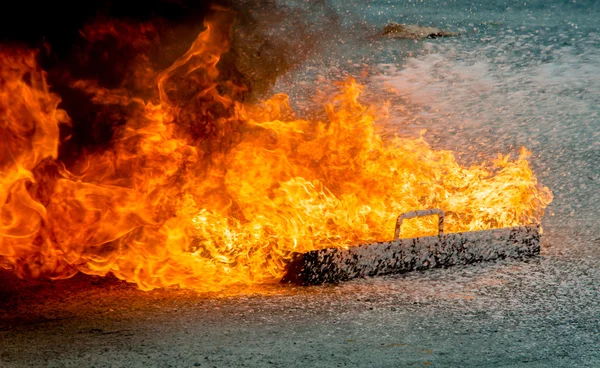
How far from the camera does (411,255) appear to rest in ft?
16.3

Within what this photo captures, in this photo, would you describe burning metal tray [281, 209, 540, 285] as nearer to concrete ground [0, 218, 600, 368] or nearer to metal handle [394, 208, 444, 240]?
metal handle [394, 208, 444, 240]

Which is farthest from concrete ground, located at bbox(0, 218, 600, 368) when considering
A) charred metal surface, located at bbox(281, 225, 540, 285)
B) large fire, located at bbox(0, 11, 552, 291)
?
large fire, located at bbox(0, 11, 552, 291)

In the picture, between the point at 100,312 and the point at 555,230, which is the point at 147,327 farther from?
the point at 555,230

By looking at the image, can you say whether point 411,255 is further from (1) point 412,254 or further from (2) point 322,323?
(2) point 322,323

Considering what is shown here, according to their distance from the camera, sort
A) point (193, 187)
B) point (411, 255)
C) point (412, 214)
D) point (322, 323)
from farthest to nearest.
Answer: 1. point (193, 187)
2. point (411, 255)
3. point (412, 214)
4. point (322, 323)

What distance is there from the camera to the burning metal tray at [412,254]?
179 inches

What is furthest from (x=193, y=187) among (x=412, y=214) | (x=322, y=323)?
(x=322, y=323)

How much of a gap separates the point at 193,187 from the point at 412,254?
1683 millimetres

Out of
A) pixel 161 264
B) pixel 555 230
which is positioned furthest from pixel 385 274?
pixel 555 230

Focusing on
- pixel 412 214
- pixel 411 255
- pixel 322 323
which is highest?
pixel 412 214

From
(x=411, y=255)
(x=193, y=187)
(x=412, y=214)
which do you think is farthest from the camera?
(x=193, y=187)

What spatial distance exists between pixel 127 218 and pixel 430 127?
20.4 ft

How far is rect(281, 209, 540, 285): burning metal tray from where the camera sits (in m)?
4.55

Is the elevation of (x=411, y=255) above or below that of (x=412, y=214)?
below
